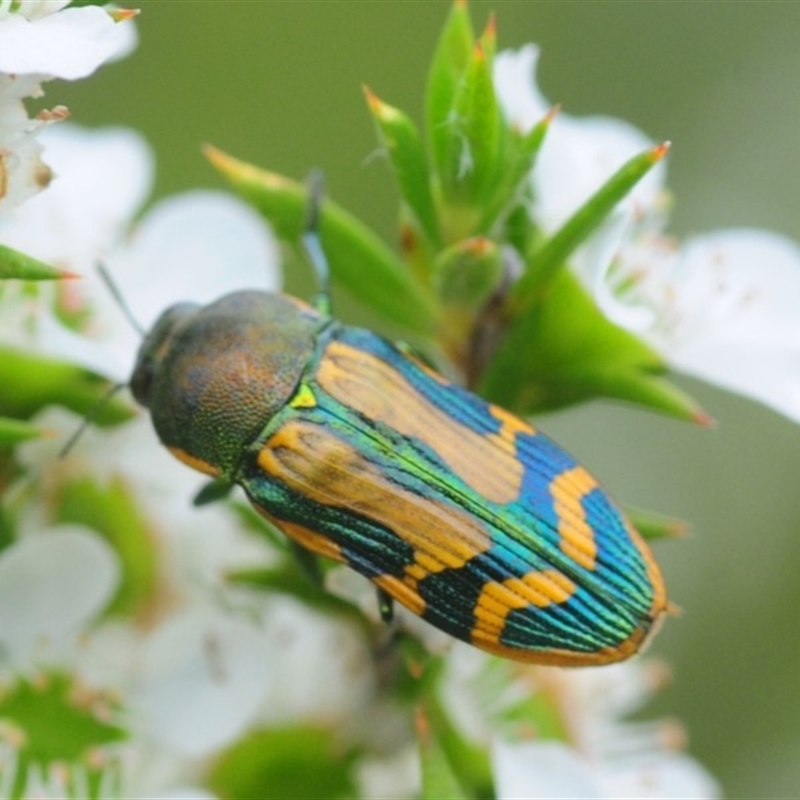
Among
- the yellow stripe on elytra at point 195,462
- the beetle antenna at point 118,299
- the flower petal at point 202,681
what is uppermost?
the beetle antenna at point 118,299

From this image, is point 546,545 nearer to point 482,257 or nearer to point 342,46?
point 482,257

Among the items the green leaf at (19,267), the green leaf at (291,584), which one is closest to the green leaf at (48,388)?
the green leaf at (291,584)

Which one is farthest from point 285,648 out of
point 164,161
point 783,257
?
point 164,161

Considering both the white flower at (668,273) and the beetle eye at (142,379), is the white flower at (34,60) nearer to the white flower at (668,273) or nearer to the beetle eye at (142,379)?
the beetle eye at (142,379)

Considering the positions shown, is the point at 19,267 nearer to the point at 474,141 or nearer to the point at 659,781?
the point at 474,141

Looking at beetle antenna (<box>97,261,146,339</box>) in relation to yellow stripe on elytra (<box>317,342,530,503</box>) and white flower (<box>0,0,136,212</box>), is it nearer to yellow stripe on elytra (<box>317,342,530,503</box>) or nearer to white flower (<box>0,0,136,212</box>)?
yellow stripe on elytra (<box>317,342,530,503</box>)

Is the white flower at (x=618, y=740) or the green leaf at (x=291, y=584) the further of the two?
the white flower at (x=618, y=740)

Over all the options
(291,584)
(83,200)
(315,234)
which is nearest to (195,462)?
(291,584)
